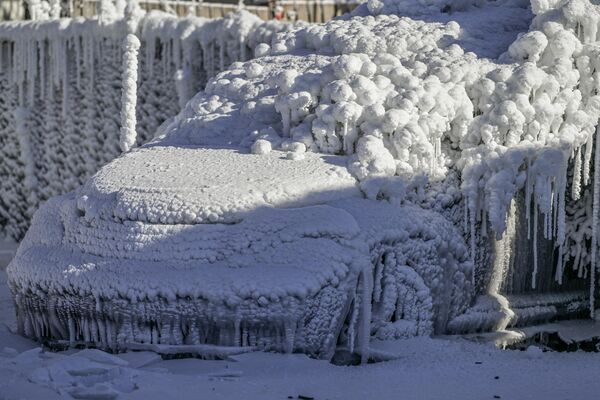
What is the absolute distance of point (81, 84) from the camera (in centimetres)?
1174

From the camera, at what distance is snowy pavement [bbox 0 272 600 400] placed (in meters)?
5.84

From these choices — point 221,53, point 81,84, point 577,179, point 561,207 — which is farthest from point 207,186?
point 81,84

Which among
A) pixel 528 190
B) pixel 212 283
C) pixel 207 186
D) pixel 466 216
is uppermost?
pixel 207 186

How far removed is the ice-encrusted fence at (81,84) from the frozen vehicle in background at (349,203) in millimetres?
1619

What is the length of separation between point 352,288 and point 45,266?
74.3 inches

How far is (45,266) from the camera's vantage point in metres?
7.20

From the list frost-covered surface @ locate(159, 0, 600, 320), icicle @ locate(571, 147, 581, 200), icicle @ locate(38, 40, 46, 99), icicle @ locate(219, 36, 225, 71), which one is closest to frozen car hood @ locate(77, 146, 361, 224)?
frost-covered surface @ locate(159, 0, 600, 320)

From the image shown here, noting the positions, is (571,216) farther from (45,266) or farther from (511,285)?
(45,266)

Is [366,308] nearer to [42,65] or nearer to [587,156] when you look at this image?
[587,156]

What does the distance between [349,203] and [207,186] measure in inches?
34.6

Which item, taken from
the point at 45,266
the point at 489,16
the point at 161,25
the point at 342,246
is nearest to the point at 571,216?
the point at 489,16

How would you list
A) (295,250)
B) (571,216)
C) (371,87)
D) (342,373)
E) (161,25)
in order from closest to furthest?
(342,373) < (295,250) < (371,87) < (571,216) < (161,25)

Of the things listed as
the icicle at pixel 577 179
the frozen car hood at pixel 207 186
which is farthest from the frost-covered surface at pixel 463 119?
the frozen car hood at pixel 207 186

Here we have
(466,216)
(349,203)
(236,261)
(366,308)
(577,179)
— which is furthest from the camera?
(577,179)
